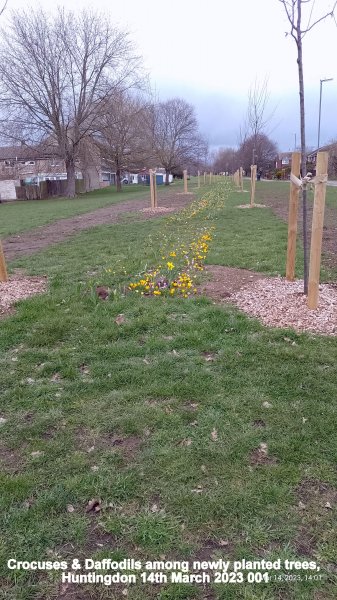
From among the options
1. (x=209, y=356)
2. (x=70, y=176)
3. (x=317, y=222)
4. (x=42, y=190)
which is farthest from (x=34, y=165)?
(x=209, y=356)

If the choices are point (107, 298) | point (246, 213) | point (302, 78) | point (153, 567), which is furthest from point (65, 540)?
point (246, 213)

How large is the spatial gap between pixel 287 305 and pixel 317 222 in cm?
101

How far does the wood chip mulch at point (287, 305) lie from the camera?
4.34m

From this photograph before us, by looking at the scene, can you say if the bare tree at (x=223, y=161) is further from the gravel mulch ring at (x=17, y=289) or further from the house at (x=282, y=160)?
the gravel mulch ring at (x=17, y=289)

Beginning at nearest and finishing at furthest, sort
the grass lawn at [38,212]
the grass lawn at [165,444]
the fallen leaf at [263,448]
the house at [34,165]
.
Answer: the grass lawn at [165,444] < the fallen leaf at [263,448] < the grass lawn at [38,212] < the house at [34,165]

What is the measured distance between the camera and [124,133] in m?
40.7

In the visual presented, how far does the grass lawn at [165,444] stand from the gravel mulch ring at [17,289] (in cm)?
48

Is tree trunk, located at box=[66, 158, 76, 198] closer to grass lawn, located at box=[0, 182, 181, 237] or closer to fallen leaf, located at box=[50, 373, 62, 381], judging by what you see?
grass lawn, located at box=[0, 182, 181, 237]

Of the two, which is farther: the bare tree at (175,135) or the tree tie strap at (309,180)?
the bare tree at (175,135)

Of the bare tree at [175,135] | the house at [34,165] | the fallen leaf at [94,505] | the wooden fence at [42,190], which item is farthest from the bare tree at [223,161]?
the fallen leaf at [94,505]

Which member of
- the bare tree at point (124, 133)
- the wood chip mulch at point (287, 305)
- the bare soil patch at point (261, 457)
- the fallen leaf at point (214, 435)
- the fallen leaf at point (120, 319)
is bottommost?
the bare soil patch at point (261, 457)

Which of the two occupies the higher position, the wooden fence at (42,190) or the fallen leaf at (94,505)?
the wooden fence at (42,190)

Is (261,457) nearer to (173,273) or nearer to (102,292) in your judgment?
(102,292)

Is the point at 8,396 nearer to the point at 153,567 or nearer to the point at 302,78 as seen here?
the point at 153,567
